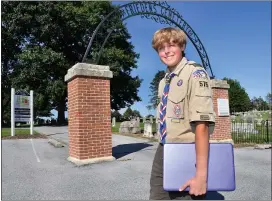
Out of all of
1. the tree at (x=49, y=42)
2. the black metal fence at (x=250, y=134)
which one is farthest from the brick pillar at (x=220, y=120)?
the tree at (x=49, y=42)

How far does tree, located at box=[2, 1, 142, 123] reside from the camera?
98.1ft

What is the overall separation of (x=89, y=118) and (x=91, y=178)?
1.99m

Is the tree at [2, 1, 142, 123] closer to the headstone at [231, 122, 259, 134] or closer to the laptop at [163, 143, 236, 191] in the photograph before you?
the headstone at [231, 122, 259, 134]

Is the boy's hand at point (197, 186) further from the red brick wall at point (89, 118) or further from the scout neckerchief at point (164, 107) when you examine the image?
the red brick wall at point (89, 118)

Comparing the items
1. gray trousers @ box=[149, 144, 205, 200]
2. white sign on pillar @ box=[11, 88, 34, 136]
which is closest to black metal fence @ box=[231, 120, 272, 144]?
white sign on pillar @ box=[11, 88, 34, 136]

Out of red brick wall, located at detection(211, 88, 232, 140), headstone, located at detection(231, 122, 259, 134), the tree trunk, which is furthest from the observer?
the tree trunk

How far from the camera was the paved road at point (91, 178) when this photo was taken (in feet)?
17.7

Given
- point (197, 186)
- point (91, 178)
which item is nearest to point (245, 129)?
point (91, 178)

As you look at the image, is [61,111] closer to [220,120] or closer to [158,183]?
[220,120]

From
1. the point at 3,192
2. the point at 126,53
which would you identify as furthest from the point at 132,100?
the point at 3,192

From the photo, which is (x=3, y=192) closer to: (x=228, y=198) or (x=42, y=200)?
(x=42, y=200)

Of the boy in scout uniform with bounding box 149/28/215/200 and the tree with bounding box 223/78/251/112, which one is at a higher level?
the tree with bounding box 223/78/251/112

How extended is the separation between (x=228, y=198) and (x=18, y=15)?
28870mm

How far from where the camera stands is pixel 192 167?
82.2 inches
